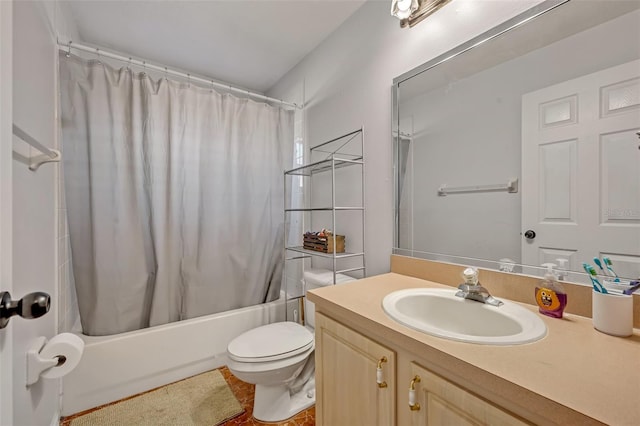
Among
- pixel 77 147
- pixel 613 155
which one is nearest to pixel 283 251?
pixel 77 147

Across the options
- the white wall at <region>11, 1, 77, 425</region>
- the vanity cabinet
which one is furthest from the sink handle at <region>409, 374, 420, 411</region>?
the white wall at <region>11, 1, 77, 425</region>

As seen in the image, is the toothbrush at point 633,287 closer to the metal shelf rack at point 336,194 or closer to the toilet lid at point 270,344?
the metal shelf rack at point 336,194

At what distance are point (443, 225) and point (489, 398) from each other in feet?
2.55

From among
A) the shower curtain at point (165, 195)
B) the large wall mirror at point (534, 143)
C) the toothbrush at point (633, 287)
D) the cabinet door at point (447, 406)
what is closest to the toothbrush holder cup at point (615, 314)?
the toothbrush at point (633, 287)

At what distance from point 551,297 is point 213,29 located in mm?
2351

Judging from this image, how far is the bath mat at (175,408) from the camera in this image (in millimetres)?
1355

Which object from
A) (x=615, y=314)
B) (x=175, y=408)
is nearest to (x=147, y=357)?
(x=175, y=408)

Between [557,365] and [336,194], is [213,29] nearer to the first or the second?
[336,194]

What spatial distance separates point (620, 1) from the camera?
0.76 m

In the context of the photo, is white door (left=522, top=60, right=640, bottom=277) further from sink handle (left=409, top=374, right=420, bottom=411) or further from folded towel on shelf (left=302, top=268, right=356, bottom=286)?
folded towel on shelf (left=302, top=268, right=356, bottom=286)

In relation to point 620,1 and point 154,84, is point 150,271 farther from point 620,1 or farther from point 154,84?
point 620,1

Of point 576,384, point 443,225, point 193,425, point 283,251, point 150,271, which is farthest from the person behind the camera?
point 283,251

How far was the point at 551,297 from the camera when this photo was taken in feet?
2.63
